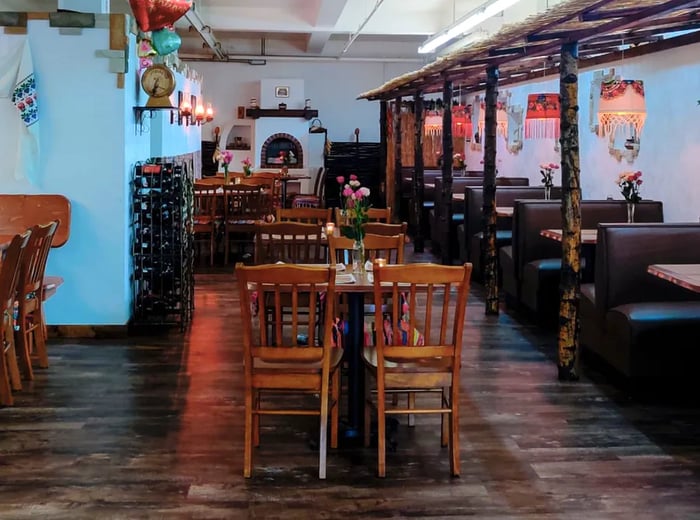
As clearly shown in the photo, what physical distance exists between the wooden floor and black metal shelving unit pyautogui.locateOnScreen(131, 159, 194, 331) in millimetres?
969

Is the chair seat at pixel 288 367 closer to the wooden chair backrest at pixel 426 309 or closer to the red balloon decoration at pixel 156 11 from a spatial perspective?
the wooden chair backrest at pixel 426 309

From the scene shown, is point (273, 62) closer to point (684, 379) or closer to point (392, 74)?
point (392, 74)

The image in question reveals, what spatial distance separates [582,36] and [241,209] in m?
5.76

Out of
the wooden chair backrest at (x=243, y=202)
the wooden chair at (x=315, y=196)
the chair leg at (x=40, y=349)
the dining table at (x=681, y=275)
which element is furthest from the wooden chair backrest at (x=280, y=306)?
the wooden chair at (x=315, y=196)

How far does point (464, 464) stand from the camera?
399 cm

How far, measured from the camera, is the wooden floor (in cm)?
353

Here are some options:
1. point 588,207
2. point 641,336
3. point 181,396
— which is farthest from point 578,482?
point 588,207

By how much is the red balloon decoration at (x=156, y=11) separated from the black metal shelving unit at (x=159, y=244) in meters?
1.08

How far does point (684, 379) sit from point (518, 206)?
2.66m

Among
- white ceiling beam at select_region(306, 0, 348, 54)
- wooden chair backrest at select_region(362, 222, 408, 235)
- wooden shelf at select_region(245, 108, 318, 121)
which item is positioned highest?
white ceiling beam at select_region(306, 0, 348, 54)

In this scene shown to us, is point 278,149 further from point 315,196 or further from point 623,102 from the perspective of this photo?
point 623,102

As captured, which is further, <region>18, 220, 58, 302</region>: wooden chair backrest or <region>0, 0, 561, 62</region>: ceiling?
<region>0, 0, 561, 62</region>: ceiling

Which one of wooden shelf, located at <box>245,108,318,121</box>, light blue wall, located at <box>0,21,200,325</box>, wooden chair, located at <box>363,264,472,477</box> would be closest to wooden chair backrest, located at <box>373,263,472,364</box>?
wooden chair, located at <box>363,264,472,477</box>

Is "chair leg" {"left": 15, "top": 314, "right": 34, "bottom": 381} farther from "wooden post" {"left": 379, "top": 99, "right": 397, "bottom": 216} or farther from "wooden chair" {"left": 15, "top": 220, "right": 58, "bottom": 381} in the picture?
"wooden post" {"left": 379, "top": 99, "right": 397, "bottom": 216}
